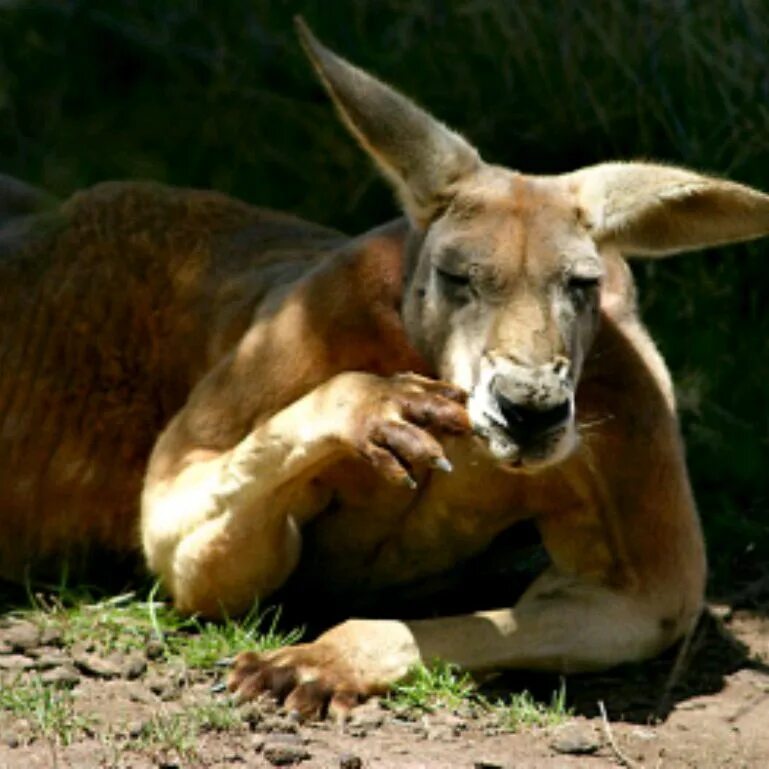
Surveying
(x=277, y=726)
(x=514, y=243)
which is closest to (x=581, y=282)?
(x=514, y=243)

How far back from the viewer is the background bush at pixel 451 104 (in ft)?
22.6

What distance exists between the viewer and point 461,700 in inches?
186

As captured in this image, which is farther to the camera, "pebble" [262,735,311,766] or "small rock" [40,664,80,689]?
"small rock" [40,664,80,689]

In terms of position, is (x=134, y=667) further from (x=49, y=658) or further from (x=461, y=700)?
(x=461, y=700)

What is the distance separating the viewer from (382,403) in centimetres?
452

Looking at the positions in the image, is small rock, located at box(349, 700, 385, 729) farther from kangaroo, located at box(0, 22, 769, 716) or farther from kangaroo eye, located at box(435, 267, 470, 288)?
kangaroo eye, located at box(435, 267, 470, 288)

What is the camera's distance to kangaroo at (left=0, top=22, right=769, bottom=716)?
458 cm

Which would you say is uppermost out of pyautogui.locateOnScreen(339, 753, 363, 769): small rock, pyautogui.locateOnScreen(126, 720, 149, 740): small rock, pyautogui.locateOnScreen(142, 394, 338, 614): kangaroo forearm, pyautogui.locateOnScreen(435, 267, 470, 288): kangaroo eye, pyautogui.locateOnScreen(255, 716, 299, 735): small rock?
pyautogui.locateOnScreen(435, 267, 470, 288): kangaroo eye

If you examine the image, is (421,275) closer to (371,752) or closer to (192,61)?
(371,752)

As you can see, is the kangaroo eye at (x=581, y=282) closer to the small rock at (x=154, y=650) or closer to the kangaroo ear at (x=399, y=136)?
the kangaroo ear at (x=399, y=136)

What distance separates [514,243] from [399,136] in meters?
0.42

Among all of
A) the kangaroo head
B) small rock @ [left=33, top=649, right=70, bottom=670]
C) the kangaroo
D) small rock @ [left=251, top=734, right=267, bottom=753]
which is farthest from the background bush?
small rock @ [left=251, top=734, right=267, bottom=753]

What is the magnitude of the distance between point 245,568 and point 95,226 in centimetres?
131

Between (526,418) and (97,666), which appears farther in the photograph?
(97,666)
